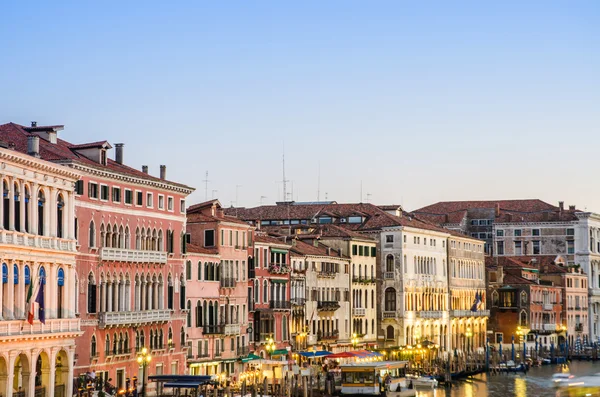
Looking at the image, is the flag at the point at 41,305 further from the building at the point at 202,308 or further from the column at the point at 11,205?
the building at the point at 202,308

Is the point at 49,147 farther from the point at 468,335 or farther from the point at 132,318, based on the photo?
the point at 468,335

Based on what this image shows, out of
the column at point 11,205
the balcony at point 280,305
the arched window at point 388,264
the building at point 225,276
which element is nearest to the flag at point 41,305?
the column at point 11,205

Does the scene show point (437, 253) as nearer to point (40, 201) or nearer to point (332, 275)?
point (332, 275)

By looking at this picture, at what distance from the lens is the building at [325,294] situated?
64.6 m

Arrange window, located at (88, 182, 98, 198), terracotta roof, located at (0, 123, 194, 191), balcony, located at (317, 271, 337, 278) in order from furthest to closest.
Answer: balcony, located at (317, 271, 337, 278)
window, located at (88, 182, 98, 198)
terracotta roof, located at (0, 123, 194, 191)

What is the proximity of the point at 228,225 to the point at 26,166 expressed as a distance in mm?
17649

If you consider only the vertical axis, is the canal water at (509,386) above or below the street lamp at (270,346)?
below

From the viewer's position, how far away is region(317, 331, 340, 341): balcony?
2579 inches

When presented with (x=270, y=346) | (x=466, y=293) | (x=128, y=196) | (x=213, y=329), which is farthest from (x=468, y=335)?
(x=128, y=196)

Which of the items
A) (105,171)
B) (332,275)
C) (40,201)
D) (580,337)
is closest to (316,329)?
(332,275)

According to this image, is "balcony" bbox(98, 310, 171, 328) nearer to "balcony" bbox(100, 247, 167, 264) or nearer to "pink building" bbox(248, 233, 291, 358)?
"balcony" bbox(100, 247, 167, 264)

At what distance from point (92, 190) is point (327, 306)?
75.8 ft

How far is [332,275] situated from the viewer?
66.9 m

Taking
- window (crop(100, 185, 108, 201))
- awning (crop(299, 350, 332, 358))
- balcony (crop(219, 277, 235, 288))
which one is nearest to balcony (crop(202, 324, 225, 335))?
balcony (crop(219, 277, 235, 288))
